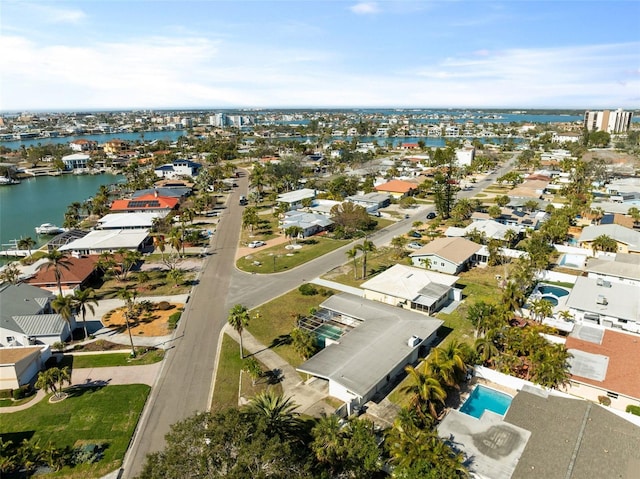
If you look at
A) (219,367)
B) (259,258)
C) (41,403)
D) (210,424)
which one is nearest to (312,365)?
(219,367)

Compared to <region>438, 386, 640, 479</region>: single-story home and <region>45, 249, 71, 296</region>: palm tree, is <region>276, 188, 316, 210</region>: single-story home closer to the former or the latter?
<region>45, 249, 71, 296</region>: palm tree

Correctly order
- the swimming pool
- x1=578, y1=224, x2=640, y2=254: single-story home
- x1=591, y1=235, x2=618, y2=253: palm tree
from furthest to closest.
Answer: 1. x1=578, y1=224, x2=640, y2=254: single-story home
2. x1=591, y1=235, x2=618, y2=253: palm tree
3. the swimming pool

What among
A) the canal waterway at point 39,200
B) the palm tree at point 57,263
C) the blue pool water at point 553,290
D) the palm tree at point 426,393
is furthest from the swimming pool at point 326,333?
the canal waterway at point 39,200

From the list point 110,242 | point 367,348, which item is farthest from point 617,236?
point 110,242

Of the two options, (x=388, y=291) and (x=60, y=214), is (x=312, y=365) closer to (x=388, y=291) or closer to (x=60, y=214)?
(x=388, y=291)

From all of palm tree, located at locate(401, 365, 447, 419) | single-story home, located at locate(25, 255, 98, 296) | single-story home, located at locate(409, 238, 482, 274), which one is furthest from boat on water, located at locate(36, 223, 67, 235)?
palm tree, located at locate(401, 365, 447, 419)

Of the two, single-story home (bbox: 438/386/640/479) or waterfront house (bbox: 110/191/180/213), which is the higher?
waterfront house (bbox: 110/191/180/213)
